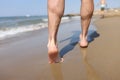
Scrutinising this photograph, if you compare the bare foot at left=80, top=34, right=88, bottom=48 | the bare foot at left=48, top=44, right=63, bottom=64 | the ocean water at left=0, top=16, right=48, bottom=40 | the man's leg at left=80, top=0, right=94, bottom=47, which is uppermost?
the man's leg at left=80, top=0, right=94, bottom=47

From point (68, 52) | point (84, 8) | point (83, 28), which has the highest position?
point (84, 8)

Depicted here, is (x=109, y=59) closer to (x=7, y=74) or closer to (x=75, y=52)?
(x=75, y=52)

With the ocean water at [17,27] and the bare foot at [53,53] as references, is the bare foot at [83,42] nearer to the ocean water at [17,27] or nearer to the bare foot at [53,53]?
the bare foot at [53,53]

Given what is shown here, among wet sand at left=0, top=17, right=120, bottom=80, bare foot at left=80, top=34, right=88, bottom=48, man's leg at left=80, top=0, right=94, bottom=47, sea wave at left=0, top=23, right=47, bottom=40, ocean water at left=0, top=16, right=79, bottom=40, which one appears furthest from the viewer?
ocean water at left=0, top=16, right=79, bottom=40

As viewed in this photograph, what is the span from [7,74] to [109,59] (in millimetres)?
1020

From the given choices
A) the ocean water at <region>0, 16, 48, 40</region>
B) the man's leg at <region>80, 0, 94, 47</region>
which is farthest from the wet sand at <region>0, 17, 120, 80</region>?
the ocean water at <region>0, 16, 48, 40</region>

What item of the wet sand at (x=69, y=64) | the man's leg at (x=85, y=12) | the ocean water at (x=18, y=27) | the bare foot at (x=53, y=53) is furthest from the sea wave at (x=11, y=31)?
the bare foot at (x=53, y=53)

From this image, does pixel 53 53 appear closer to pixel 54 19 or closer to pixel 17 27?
pixel 54 19

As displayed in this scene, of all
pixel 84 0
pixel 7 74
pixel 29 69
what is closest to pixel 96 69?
pixel 29 69

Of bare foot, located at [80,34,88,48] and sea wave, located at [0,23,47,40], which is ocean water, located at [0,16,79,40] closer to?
sea wave, located at [0,23,47,40]

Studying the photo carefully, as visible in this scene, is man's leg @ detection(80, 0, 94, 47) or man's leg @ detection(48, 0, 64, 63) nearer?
man's leg @ detection(48, 0, 64, 63)

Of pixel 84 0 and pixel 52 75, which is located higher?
pixel 84 0

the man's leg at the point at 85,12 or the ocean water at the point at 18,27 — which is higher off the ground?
the man's leg at the point at 85,12

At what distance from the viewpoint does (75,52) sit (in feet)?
10.1
